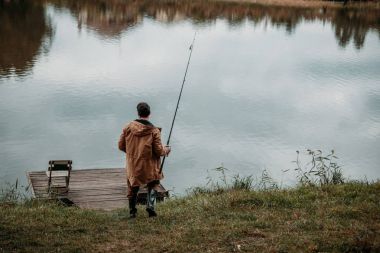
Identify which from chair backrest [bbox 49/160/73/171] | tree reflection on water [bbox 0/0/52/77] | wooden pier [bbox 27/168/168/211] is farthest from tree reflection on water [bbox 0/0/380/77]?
chair backrest [bbox 49/160/73/171]

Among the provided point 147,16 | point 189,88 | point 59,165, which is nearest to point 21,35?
point 189,88

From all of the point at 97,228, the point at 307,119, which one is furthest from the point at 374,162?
the point at 97,228

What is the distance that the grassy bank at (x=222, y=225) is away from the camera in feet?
20.2

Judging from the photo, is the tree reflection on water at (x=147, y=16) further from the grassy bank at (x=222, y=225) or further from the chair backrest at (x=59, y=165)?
the grassy bank at (x=222, y=225)

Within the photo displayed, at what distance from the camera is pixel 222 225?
7051 mm

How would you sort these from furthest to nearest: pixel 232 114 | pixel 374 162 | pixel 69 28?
1. pixel 69 28
2. pixel 232 114
3. pixel 374 162

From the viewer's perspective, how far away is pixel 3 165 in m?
15.6

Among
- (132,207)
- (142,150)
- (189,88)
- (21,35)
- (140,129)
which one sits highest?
(140,129)

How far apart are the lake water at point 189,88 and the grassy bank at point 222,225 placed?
6.58m

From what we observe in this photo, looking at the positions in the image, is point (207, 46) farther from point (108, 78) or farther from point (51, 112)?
point (51, 112)

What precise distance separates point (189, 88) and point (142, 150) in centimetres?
1913

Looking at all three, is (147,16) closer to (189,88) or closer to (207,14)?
(207,14)

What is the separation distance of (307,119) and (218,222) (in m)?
16.8

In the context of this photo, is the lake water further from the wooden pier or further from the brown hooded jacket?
the brown hooded jacket
